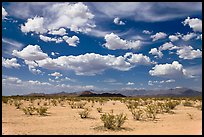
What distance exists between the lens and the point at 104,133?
1439 centimetres

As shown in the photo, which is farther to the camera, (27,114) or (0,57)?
(27,114)

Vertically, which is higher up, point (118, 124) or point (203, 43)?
point (203, 43)

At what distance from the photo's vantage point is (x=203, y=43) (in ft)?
32.7

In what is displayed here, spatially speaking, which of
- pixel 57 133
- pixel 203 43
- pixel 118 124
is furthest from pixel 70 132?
pixel 203 43

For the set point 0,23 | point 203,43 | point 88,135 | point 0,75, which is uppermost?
point 0,23

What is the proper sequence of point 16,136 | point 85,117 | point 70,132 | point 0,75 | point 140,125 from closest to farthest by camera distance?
point 0,75 → point 16,136 → point 70,132 → point 140,125 → point 85,117

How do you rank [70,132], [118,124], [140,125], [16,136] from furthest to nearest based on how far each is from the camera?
[140,125], [118,124], [70,132], [16,136]

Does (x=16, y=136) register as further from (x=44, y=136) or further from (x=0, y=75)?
(x=0, y=75)

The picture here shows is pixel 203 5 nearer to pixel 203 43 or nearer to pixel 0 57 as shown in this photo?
pixel 203 43

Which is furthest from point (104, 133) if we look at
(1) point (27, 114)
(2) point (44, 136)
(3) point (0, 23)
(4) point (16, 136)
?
(1) point (27, 114)

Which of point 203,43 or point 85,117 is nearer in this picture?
point 203,43

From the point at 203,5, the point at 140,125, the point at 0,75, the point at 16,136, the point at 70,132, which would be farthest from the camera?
the point at 140,125

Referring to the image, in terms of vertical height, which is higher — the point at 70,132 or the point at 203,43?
the point at 203,43

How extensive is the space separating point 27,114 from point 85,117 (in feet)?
16.7
